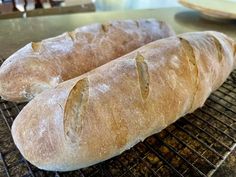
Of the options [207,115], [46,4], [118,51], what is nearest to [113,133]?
[207,115]

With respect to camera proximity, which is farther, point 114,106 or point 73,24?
point 73,24

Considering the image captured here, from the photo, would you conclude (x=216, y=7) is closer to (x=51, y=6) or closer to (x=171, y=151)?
(x=171, y=151)

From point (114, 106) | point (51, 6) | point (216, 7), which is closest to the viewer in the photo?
point (114, 106)

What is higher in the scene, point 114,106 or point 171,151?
point 114,106

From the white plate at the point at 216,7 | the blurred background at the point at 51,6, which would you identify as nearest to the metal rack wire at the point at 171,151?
the white plate at the point at 216,7

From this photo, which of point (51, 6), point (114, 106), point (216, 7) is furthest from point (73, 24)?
point (114, 106)

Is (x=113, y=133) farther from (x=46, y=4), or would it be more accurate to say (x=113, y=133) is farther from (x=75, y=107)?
(x=46, y=4)
